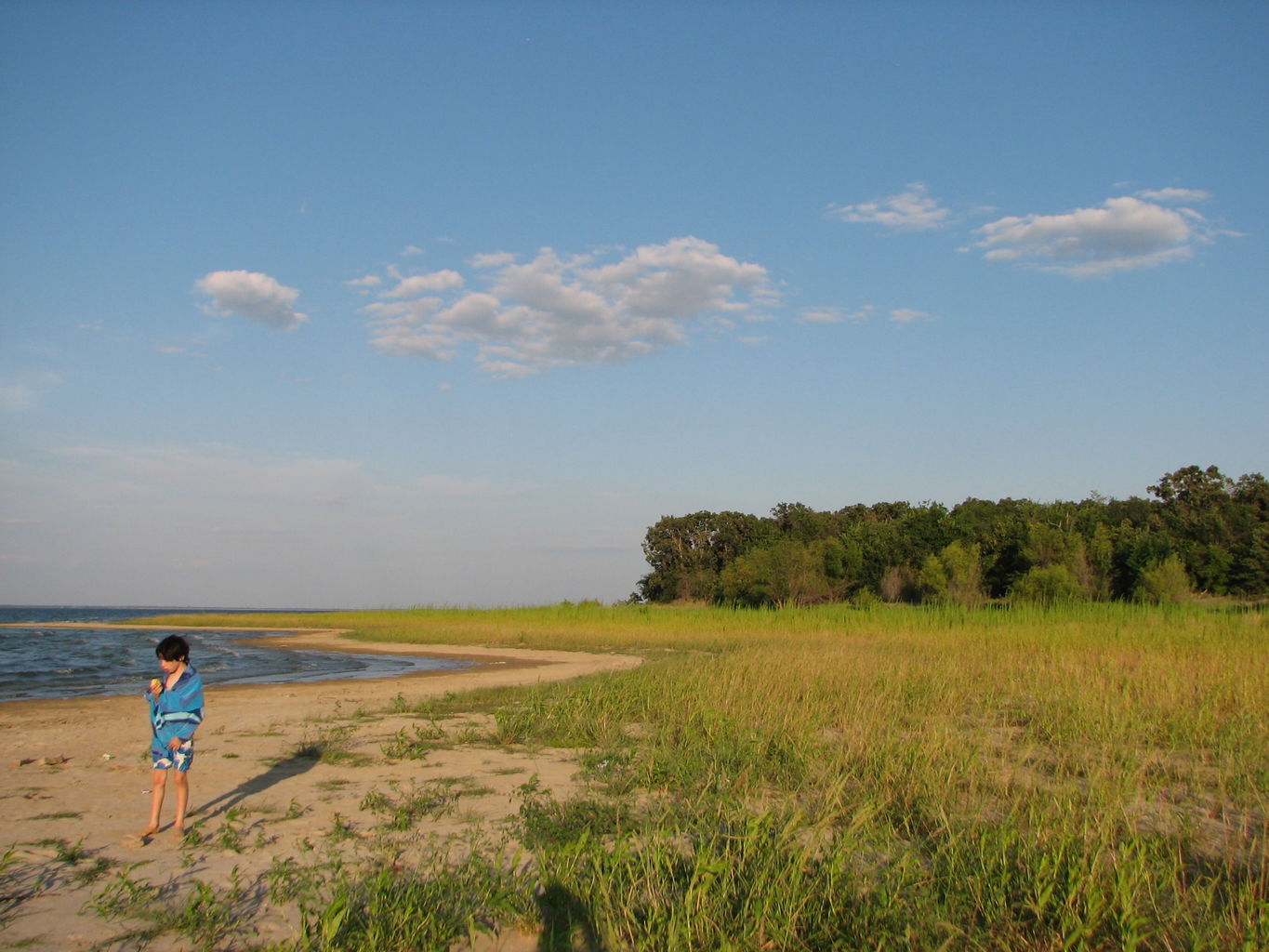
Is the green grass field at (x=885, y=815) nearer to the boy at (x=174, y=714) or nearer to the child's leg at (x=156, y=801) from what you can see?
the child's leg at (x=156, y=801)

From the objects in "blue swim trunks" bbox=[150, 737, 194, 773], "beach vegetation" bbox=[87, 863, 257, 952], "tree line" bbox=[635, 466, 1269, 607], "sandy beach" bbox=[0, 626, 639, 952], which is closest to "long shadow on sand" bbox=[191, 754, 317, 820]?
"sandy beach" bbox=[0, 626, 639, 952]

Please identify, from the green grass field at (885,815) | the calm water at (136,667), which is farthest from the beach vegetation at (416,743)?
the calm water at (136,667)

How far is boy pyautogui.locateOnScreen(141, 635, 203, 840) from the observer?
584cm

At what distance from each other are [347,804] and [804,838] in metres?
3.47

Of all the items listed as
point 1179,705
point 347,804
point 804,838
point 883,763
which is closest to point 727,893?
point 804,838

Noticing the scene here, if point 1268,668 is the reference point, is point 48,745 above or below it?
below

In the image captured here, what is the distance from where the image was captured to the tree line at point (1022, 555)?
39.2m

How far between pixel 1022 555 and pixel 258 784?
145 feet

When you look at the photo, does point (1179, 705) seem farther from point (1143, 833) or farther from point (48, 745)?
point (48, 745)

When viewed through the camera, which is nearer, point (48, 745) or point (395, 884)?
point (395, 884)

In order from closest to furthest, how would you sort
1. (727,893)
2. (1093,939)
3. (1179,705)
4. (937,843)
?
(1093,939) → (727,893) → (937,843) → (1179,705)

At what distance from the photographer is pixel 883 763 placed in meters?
6.39

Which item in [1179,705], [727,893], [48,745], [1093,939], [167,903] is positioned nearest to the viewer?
[1093,939]

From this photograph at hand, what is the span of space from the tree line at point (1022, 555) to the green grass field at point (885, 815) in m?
20.0
